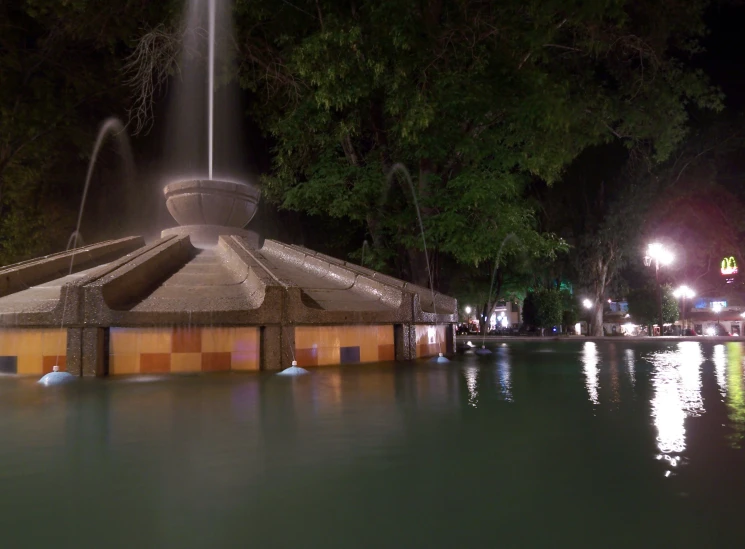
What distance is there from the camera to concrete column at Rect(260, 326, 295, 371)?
7.86 meters

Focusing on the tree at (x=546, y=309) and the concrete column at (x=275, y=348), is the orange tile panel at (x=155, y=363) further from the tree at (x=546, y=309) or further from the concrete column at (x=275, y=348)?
the tree at (x=546, y=309)

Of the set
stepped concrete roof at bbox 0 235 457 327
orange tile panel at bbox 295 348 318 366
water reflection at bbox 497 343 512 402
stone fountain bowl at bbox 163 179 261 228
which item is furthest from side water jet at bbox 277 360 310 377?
stone fountain bowl at bbox 163 179 261 228

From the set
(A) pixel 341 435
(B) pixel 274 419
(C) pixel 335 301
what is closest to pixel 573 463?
(A) pixel 341 435

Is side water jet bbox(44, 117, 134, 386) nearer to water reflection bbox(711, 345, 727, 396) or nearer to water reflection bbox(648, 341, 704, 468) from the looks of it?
water reflection bbox(648, 341, 704, 468)

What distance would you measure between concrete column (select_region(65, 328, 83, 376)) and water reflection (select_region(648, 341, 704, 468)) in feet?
22.2

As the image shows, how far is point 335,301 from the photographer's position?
374 inches

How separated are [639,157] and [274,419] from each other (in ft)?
93.9

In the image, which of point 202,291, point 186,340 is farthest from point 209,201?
point 186,340

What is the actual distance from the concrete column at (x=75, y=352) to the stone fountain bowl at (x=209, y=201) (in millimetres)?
5467

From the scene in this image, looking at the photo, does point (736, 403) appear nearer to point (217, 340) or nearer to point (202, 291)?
point (217, 340)

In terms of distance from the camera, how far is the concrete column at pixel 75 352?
7316 mm

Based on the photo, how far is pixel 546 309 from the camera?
3095cm

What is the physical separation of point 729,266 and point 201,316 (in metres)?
38.9

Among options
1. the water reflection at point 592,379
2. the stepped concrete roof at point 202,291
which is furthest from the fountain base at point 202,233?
the water reflection at point 592,379
